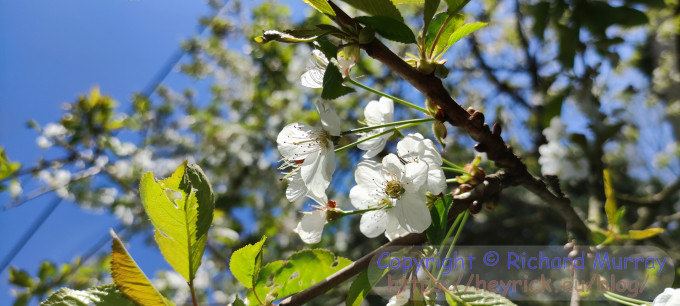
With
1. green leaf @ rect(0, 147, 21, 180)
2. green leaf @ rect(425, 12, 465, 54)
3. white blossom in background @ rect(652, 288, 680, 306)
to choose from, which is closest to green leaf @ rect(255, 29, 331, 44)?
green leaf @ rect(425, 12, 465, 54)

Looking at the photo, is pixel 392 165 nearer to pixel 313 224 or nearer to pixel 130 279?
pixel 313 224

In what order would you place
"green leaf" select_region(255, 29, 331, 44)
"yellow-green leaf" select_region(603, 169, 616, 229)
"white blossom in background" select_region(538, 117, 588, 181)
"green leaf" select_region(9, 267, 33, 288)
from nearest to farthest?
1. "green leaf" select_region(255, 29, 331, 44)
2. "yellow-green leaf" select_region(603, 169, 616, 229)
3. "white blossom in background" select_region(538, 117, 588, 181)
4. "green leaf" select_region(9, 267, 33, 288)

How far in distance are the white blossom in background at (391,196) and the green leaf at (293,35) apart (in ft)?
0.56

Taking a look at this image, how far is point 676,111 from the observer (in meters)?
2.16

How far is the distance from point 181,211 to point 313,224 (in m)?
0.18

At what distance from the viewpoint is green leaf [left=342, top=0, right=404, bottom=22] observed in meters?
0.40

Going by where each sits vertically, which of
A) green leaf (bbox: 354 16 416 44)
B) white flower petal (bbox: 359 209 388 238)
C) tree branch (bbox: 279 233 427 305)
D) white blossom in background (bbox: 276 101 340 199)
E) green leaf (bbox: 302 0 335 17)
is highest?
green leaf (bbox: 302 0 335 17)

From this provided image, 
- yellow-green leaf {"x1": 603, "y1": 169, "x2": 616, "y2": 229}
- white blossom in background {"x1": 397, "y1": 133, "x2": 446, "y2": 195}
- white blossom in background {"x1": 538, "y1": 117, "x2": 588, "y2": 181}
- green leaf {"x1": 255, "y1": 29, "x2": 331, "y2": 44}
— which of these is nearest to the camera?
green leaf {"x1": 255, "y1": 29, "x2": 331, "y2": 44}

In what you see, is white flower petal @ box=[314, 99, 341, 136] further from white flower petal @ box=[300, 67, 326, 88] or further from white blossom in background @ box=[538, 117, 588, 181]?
white blossom in background @ box=[538, 117, 588, 181]

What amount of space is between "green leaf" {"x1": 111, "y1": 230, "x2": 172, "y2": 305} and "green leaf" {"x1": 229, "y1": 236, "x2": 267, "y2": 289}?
0.09 meters

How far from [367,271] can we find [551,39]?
1733mm

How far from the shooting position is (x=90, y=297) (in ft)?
1.40

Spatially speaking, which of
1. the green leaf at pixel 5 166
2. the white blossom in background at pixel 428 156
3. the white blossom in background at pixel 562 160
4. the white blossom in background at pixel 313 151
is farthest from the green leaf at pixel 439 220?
the green leaf at pixel 5 166

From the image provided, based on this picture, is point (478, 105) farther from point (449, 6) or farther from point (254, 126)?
point (449, 6)
